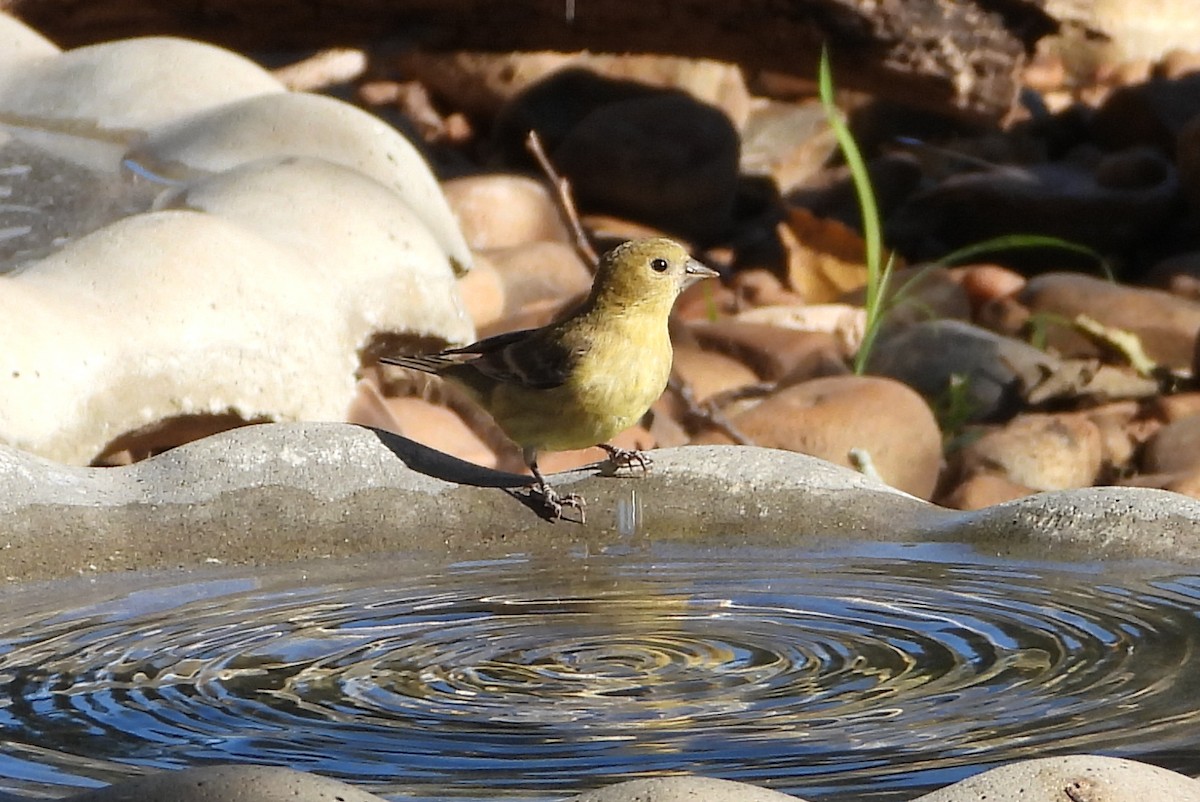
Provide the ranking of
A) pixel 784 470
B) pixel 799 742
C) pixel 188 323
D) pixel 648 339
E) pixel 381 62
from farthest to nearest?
pixel 381 62 < pixel 648 339 < pixel 188 323 < pixel 784 470 < pixel 799 742

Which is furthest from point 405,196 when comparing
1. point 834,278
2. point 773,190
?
point 773,190

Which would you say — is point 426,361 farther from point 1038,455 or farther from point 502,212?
point 502,212

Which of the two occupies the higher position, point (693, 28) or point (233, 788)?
point (693, 28)

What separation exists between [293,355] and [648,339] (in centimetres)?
86

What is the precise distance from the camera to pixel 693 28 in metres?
8.62

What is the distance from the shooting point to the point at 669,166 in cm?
995

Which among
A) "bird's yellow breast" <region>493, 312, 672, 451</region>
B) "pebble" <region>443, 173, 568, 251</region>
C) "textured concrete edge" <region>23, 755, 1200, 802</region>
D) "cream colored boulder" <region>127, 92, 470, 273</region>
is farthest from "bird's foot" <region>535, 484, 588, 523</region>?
"pebble" <region>443, 173, 568, 251</region>

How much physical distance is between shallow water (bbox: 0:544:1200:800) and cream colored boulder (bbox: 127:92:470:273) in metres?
1.85

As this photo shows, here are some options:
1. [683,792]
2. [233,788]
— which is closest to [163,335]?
[233,788]

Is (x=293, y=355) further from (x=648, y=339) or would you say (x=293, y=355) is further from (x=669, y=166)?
(x=669, y=166)

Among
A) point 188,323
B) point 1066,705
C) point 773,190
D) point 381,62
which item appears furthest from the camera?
point 773,190

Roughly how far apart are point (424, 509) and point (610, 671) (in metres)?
0.86

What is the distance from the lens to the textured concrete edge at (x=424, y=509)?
12.3 ft

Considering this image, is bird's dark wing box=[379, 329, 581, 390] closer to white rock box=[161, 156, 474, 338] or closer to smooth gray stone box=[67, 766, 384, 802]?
white rock box=[161, 156, 474, 338]
